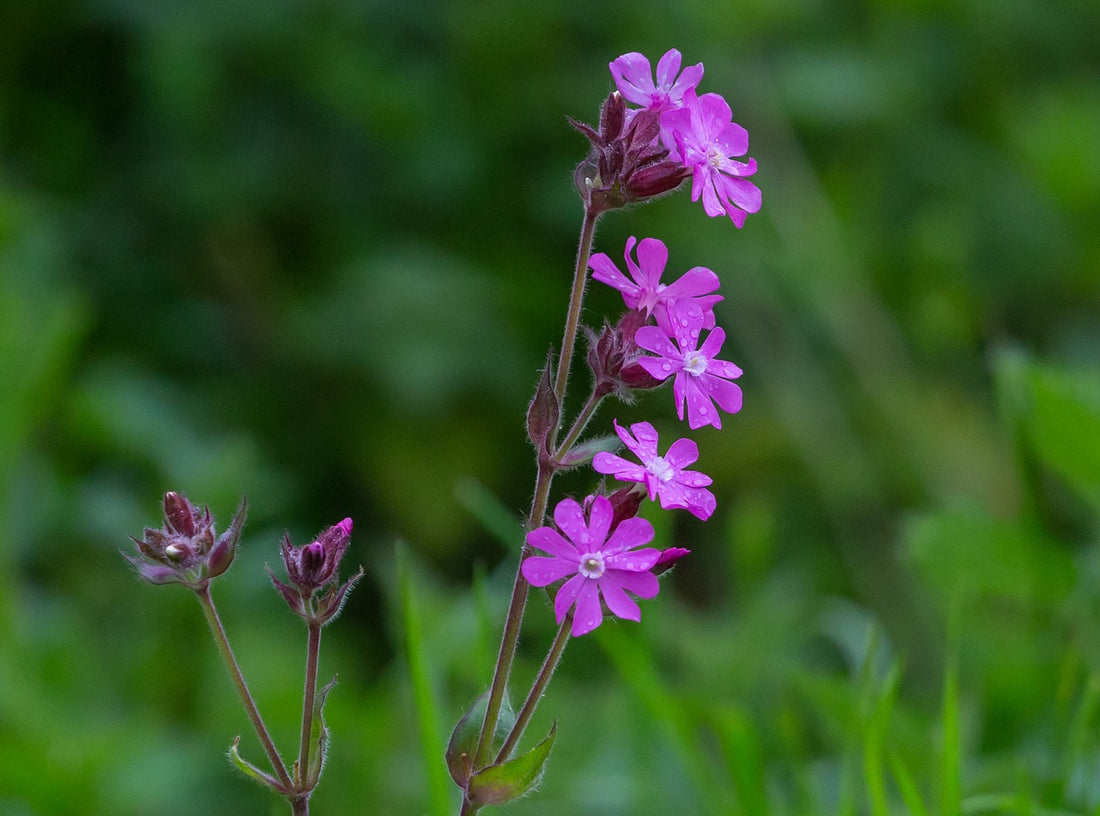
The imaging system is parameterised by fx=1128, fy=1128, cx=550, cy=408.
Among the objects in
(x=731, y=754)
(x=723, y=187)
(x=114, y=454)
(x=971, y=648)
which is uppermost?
(x=723, y=187)

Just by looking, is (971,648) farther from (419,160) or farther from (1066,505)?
(419,160)

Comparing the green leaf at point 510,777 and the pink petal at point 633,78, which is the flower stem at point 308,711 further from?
the pink petal at point 633,78

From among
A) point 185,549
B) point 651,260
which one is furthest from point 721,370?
point 185,549

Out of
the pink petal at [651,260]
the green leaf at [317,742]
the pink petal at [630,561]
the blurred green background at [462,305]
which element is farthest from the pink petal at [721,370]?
the blurred green background at [462,305]

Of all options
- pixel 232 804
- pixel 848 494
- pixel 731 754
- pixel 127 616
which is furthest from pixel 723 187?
pixel 848 494

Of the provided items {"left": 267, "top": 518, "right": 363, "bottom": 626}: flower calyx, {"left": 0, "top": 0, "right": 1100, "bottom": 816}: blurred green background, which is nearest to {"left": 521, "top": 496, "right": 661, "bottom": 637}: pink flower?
{"left": 267, "top": 518, "right": 363, "bottom": 626}: flower calyx

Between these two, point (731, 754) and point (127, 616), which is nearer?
point (731, 754)
